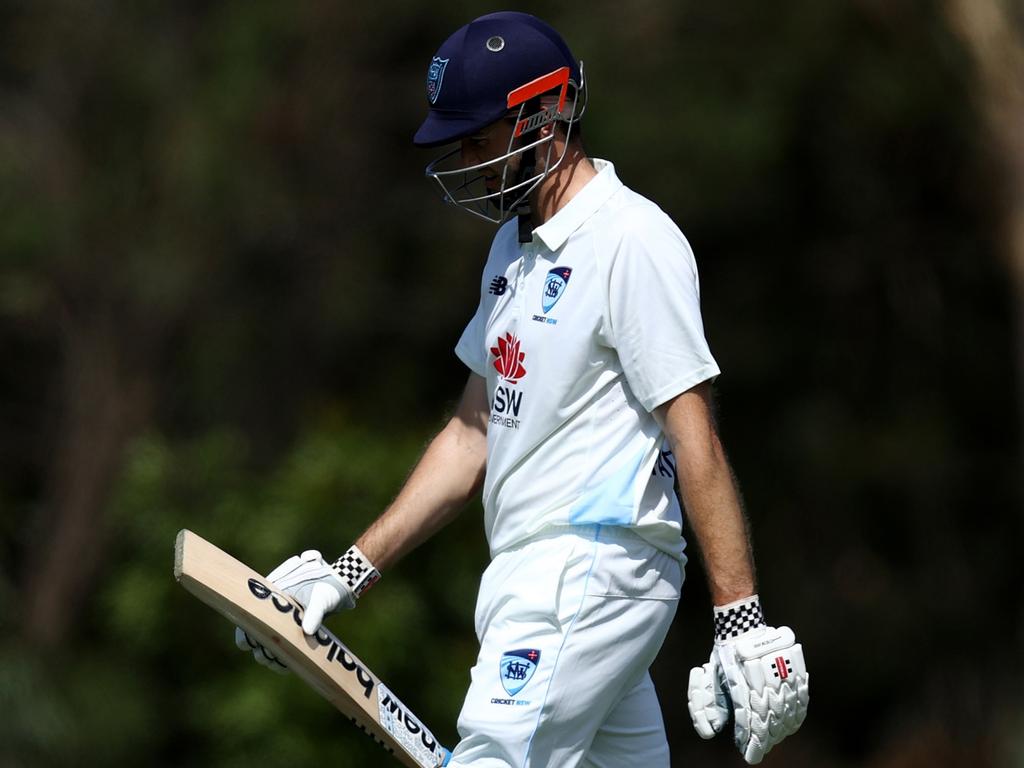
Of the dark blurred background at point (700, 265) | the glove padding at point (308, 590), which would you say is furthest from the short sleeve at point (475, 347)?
the dark blurred background at point (700, 265)

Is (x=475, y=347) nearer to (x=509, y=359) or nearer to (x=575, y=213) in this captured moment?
(x=509, y=359)

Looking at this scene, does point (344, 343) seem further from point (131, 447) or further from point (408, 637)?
point (408, 637)

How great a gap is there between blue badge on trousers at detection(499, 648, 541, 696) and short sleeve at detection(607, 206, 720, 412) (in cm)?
50

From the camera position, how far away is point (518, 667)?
3217 millimetres

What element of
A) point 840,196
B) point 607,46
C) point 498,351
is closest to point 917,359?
point 840,196

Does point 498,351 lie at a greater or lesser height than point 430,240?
greater

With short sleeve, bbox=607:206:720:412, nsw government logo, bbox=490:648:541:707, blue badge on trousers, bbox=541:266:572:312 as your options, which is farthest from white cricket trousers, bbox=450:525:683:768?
blue badge on trousers, bbox=541:266:572:312

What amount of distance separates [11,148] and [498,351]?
830 centimetres

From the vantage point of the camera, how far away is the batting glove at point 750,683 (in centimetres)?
311

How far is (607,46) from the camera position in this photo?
453 inches

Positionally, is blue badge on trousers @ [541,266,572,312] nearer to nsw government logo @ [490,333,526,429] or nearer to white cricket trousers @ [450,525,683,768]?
nsw government logo @ [490,333,526,429]

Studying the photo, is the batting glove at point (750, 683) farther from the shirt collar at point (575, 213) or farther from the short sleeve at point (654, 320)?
the shirt collar at point (575, 213)

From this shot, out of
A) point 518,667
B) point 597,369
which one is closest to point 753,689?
point 518,667

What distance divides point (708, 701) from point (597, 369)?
650mm
